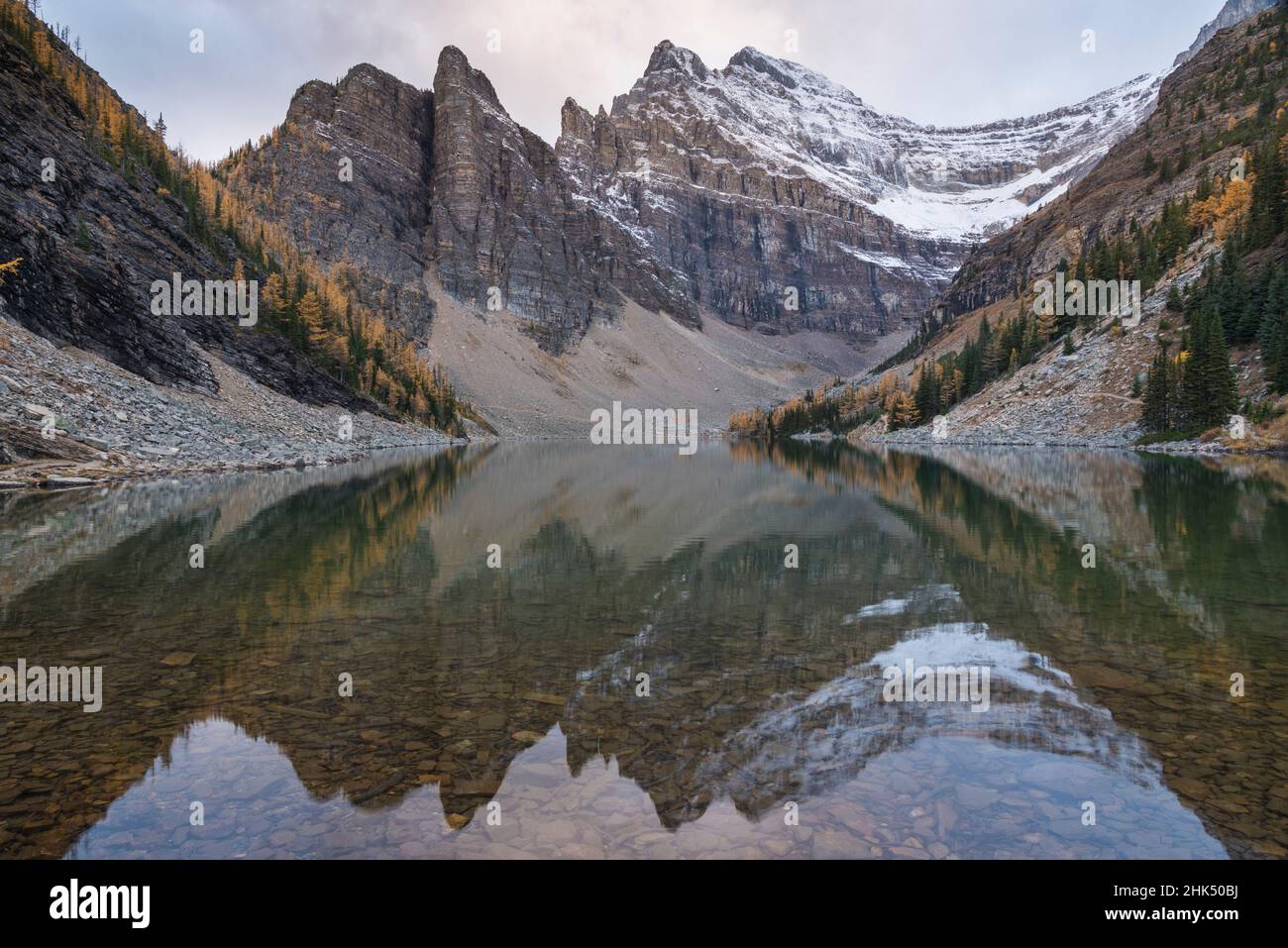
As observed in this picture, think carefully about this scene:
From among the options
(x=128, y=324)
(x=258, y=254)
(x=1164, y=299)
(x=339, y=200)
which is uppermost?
(x=339, y=200)

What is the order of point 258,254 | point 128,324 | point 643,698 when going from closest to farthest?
point 643,698 → point 128,324 → point 258,254

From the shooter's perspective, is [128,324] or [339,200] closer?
[128,324]

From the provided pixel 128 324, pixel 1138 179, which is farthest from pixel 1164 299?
pixel 128 324

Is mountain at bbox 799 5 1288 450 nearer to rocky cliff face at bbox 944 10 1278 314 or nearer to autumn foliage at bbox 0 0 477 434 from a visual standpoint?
rocky cliff face at bbox 944 10 1278 314

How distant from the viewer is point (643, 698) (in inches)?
314

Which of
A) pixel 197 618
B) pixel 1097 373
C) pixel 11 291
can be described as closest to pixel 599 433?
pixel 1097 373

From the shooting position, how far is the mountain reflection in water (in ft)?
17.0

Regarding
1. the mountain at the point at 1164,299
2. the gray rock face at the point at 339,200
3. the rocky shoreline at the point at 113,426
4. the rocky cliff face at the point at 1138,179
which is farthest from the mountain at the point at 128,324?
the rocky cliff face at the point at 1138,179

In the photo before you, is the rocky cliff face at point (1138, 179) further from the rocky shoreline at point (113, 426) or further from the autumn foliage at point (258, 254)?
the rocky shoreline at point (113, 426)

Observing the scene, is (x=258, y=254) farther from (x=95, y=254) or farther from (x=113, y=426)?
(x=113, y=426)

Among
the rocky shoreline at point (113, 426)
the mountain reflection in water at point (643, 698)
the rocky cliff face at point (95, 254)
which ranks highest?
the rocky cliff face at point (95, 254)

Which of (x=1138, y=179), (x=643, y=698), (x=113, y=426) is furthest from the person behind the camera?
(x=1138, y=179)

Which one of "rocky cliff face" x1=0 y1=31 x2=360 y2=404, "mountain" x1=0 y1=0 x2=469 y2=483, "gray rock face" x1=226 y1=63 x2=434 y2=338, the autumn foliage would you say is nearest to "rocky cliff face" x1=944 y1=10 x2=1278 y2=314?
the autumn foliage

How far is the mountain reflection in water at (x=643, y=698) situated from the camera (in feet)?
17.0
